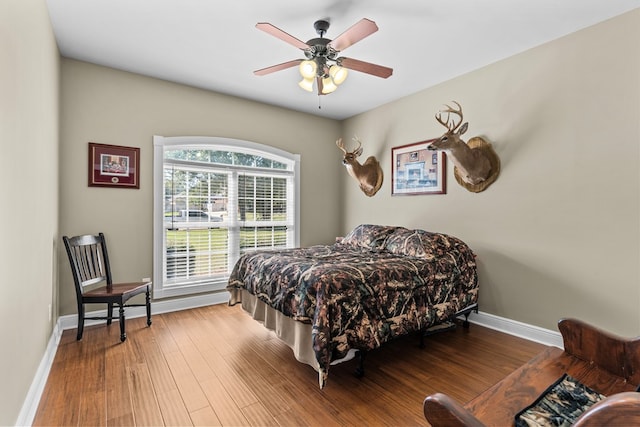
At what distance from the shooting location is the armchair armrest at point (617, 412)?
746 millimetres

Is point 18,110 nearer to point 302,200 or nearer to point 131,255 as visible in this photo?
point 131,255

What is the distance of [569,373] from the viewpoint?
1.30 metres

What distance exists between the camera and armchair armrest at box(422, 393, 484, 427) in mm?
907

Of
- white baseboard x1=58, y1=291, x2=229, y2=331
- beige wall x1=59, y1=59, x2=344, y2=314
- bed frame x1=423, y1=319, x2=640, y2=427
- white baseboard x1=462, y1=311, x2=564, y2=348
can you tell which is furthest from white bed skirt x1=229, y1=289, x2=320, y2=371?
white baseboard x1=462, y1=311, x2=564, y2=348

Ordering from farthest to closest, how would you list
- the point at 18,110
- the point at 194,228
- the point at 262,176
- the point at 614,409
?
the point at 262,176 < the point at 194,228 < the point at 18,110 < the point at 614,409

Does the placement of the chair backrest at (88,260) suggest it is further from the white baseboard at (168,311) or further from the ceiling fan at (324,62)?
the ceiling fan at (324,62)

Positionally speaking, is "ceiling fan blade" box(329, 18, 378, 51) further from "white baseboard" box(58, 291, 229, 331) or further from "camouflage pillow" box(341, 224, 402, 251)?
"white baseboard" box(58, 291, 229, 331)

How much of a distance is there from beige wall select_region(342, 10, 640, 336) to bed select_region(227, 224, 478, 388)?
46 centimetres

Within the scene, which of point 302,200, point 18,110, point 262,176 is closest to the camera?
point 18,110

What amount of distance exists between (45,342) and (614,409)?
346 cm

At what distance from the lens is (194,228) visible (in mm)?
4172

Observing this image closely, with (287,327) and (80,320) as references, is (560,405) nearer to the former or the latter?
(287,327)

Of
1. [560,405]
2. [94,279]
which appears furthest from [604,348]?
[94,279]

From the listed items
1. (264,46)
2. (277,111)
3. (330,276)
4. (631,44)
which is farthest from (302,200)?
(631,44)
